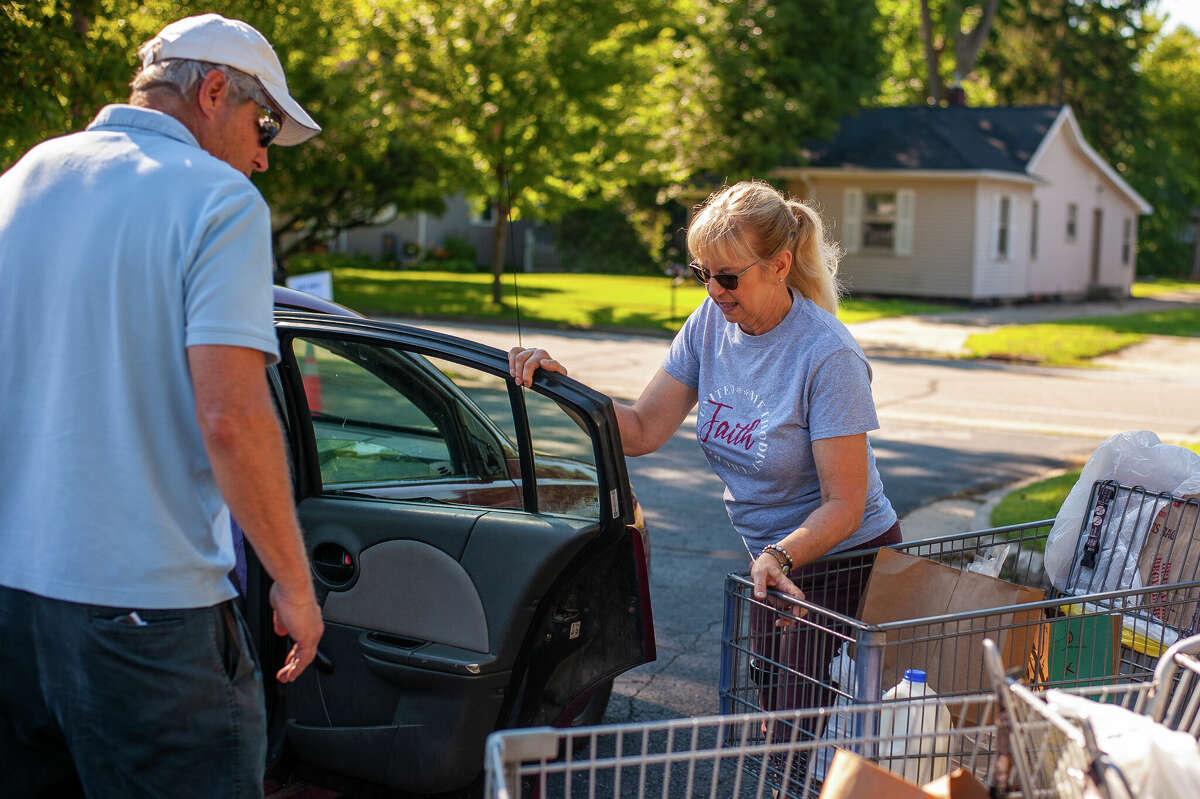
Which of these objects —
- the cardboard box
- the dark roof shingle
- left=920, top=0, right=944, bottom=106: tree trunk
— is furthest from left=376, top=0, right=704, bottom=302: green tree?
the cardboard box

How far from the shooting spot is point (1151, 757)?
69.8 inches

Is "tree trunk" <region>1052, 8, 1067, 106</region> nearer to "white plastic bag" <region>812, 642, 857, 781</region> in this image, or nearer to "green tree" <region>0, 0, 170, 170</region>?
"green tree" <region>0, 0, 170, 170</region>

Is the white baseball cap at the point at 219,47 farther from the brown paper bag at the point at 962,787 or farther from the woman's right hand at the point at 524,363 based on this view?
the brown paper bag at the point at 962,787

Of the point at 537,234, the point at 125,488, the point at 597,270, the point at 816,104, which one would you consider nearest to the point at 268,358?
the point at 125,488

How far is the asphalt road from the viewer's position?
5.27m

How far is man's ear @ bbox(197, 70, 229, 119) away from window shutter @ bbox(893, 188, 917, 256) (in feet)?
91.5

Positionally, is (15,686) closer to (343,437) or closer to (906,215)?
(343,437)

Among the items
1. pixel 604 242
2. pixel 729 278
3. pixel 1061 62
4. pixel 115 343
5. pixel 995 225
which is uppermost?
pixel 1061 62

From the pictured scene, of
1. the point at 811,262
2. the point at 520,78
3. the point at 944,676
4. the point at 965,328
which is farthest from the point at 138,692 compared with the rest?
the point at 965,328

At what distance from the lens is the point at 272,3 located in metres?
10.3

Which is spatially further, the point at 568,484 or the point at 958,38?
the point at 958,38

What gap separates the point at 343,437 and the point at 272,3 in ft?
25.3

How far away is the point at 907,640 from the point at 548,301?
75.9 feet

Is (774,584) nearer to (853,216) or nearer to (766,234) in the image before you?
(766,234)
